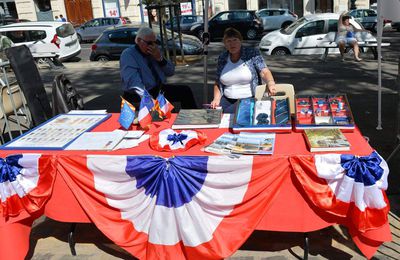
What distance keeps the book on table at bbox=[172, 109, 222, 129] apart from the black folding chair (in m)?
1.93

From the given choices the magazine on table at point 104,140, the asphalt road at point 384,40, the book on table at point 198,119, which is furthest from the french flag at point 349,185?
the asphalt road at point 384,40

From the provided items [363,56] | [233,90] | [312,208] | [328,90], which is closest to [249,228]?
[312,208]

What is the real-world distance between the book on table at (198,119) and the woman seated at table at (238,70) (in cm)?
64

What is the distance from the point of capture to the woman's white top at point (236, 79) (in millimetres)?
4160

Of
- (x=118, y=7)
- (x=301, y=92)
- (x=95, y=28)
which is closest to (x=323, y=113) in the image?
(x=301, y=92)

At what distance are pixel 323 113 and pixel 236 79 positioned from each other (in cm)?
132

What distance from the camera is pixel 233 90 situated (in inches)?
168

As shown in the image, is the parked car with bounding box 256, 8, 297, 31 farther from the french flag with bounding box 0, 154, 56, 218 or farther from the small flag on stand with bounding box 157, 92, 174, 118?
the french flag with bounding box 0, 154, 56, 218

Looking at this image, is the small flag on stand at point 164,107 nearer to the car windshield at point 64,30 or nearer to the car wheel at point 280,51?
the car wheel at point 280,51

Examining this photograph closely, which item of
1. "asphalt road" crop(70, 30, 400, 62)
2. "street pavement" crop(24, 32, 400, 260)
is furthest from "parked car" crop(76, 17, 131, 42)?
"street pavement" crop(24, 32, 400, 260)

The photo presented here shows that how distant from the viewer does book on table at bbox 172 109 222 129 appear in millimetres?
3234

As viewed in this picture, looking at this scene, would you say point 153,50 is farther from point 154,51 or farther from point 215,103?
point 215,103

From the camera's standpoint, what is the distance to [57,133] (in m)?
3.29

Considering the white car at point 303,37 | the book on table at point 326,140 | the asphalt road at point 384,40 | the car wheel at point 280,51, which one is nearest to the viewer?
the book on table at point 326,140
